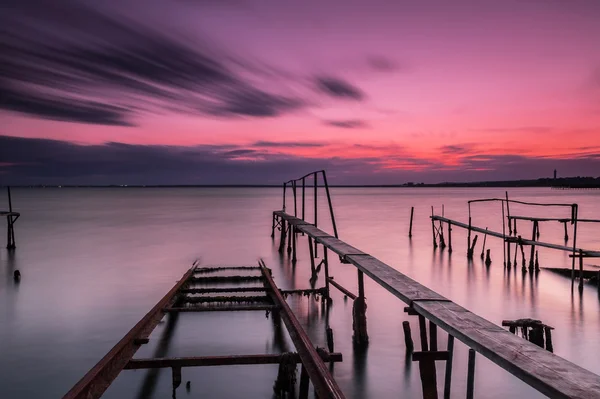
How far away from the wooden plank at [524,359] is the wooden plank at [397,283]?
0.70 metres

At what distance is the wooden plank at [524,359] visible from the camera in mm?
2799

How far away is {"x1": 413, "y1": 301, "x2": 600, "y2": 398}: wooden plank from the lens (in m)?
2.80

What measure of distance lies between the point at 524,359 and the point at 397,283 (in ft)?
9.07

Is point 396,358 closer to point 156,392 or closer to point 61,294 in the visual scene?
point 156,392

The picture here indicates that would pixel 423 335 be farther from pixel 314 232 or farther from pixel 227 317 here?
pixel 314 232

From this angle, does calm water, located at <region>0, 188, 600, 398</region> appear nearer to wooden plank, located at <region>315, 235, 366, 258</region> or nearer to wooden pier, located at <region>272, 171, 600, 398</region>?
wooden plank, located at <region>315, 235, 366, 258</region>

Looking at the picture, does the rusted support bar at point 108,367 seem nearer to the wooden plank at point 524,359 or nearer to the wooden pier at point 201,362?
the wooden pier at point 201,362

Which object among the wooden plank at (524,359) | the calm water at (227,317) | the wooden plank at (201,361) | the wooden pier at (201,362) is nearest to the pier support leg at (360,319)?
the calm water at (227,317)

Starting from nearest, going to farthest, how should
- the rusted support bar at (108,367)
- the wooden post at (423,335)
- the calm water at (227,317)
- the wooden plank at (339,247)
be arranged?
1. the rusted support bar at (108,367)
2. the wooden post at (423,335)
3. the calm water at (227,317)
4. the wooden plank at (339,247)

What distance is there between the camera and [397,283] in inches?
235

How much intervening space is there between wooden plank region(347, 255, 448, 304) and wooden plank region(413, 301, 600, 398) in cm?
70

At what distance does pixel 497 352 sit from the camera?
3.36 metres

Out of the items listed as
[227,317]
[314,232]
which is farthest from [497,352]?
[314,232]

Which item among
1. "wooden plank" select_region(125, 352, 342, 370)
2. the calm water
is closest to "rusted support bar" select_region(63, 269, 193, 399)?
"wooden plank" select_region(125, 352, 342, 370)
